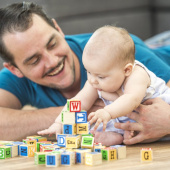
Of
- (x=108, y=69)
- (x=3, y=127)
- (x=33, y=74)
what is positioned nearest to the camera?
(x=108, y=69)

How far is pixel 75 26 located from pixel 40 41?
2071mm

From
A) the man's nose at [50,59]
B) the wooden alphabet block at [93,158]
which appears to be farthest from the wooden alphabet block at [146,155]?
the man's nose at [50,59]

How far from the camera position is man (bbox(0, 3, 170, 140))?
73.2 inches

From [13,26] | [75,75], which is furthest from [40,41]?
[75,75]

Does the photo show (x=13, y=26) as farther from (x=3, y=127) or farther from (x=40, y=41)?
(x=3, y=127)

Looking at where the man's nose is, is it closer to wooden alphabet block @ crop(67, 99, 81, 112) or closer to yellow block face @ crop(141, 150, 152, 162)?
wooden alphabet block @ crop(67, 99, 81, 112)

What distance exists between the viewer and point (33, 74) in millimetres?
1975

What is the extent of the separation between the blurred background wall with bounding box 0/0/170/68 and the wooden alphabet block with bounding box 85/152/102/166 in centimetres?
259

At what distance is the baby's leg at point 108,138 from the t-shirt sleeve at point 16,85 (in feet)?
2.36

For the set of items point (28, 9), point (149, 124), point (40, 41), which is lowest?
point (149, 124)

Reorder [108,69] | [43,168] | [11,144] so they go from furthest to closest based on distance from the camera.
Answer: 1. [11,144]
2. [108,69]
3. [43,168]

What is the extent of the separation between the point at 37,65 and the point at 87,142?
2.23 feet

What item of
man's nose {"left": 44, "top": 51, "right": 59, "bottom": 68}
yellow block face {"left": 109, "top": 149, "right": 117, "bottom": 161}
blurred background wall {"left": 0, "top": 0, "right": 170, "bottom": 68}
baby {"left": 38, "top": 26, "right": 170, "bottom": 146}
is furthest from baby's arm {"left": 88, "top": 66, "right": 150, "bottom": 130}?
blurred background wall {"left": 0, "top": 0, "right": 170, "bottom": 68}

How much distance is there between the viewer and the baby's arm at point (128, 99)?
132 cm
